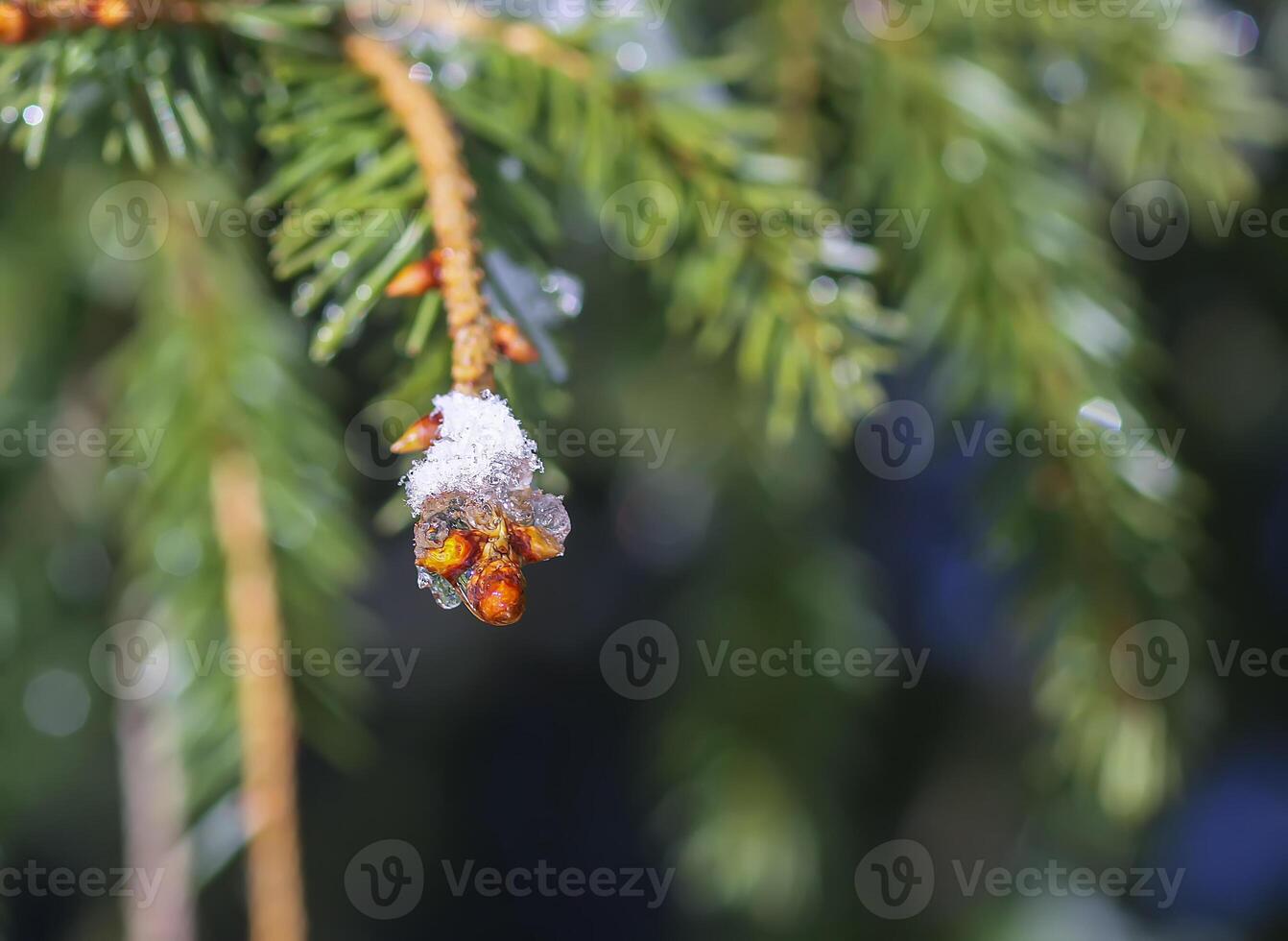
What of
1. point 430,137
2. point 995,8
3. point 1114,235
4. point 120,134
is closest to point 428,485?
point 430,137

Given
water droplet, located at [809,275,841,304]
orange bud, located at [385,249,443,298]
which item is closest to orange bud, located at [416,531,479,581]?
orange bud, located at [385,249,443,298]

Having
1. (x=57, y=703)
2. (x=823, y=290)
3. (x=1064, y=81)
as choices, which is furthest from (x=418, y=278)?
(x=57, y=703)

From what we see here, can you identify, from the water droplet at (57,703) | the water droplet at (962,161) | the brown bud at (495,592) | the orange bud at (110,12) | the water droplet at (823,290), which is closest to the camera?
the brown bud at (495,592)

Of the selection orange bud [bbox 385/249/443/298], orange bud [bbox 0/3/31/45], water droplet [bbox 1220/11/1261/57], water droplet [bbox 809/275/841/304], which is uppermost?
orange bud [bbox 0/3/31/45]

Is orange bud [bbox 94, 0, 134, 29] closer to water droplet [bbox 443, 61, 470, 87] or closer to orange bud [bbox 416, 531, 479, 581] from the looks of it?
water droplet [bbox 443, 61, 470, 87]

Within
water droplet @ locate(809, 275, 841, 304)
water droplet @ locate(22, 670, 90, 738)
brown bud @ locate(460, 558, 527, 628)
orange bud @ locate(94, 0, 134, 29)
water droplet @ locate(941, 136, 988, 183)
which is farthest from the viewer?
water droplet @ locate(22, 670, 90, 738)

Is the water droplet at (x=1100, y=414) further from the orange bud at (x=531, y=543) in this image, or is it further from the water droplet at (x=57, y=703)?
the water droplet at (x=57, y=703)

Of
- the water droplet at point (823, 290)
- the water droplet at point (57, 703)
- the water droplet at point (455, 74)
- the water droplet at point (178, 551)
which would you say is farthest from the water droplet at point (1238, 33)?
the water droplet at point (57, 703)
